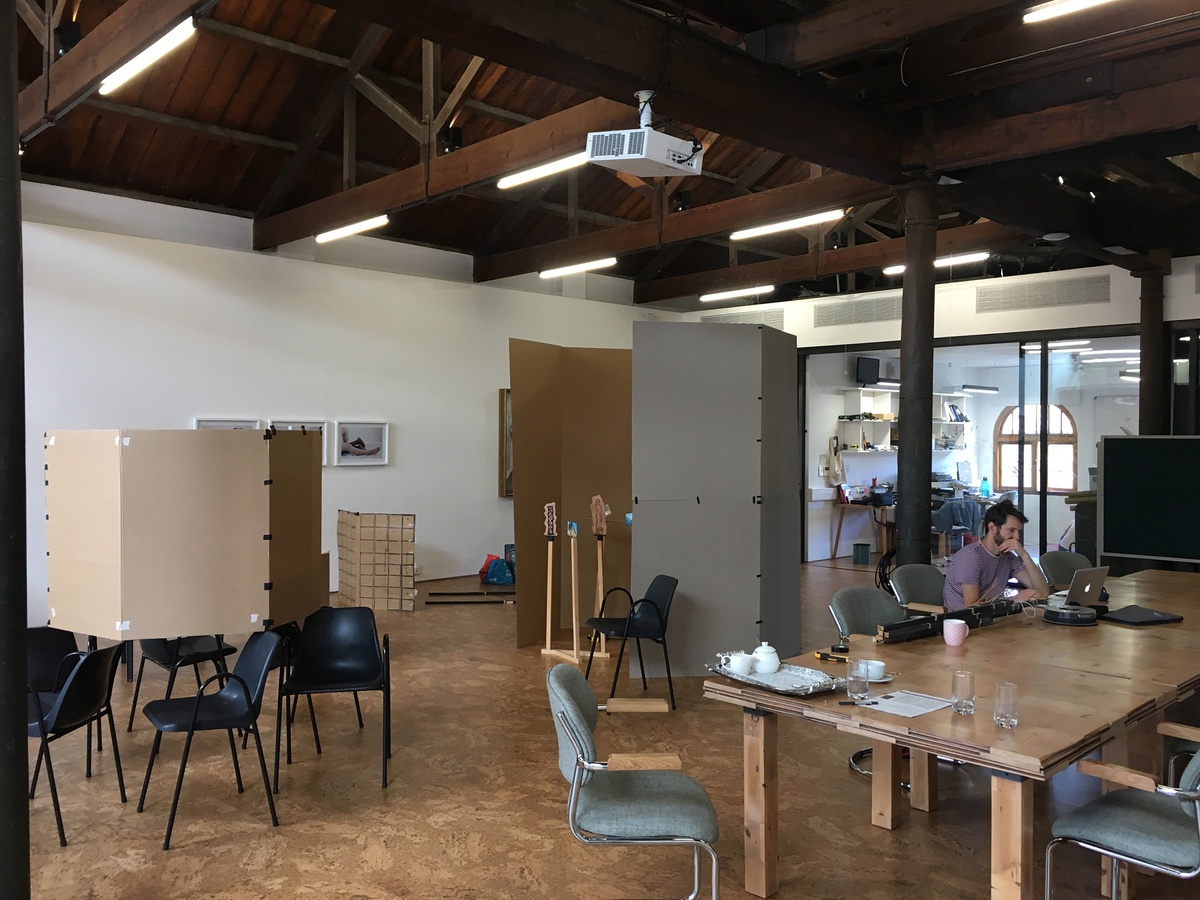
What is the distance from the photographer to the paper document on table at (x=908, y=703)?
10.3 feet

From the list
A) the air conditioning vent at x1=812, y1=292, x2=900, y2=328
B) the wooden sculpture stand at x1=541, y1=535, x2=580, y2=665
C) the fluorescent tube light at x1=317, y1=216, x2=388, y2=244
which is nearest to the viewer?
the wooden sculpture stand at x1=541, y1=535, x2=580, y2=665

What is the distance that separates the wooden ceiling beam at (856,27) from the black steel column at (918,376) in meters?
1.78

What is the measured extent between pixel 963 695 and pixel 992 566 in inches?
89.8

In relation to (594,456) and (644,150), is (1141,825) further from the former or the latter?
(594,456)

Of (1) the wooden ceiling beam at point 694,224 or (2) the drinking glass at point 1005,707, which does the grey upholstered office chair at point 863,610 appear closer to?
(2) the drinking glass at point 1005,707

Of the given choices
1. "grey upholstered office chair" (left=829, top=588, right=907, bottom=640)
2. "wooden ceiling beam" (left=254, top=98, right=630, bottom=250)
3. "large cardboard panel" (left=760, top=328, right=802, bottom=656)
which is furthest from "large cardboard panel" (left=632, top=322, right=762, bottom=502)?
"grey upholstered office chair" (left=829, top=588, right=907, bottom=640)

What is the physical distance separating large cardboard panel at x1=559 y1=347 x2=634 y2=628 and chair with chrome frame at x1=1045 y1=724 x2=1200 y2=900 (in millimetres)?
5072

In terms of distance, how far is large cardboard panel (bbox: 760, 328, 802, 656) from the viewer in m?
6.73

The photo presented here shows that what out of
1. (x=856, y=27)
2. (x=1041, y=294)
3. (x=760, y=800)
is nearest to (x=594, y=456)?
(x=856, y=27)

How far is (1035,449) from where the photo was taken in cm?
1025

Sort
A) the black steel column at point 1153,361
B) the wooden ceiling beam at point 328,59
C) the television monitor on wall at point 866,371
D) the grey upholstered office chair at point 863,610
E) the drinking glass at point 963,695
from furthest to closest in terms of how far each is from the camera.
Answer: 1. the television monitor on wall at point 866,371
2. the black steel column at point 1153,361
3. the wooden ceiling beam at point 328,59
4. the grey upholstered office chair at point 863,610
5. the drinking glass at point 963,695

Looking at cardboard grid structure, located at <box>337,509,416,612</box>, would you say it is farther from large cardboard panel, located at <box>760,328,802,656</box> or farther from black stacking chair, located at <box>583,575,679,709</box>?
large cardboard panel, located at <box>760,328,802,656</box>

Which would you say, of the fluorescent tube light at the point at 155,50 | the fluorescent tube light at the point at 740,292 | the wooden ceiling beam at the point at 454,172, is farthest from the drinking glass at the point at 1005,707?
the fluorescent tube light at the point at 740,292

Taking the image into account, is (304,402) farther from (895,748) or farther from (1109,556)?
(1109,556)
